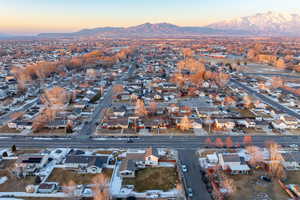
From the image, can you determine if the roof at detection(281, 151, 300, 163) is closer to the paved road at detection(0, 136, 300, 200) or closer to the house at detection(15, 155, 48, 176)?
the paved road at detection(0, 136, 300, 200)

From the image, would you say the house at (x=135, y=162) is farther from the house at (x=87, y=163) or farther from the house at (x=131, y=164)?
the house at (x=87, y=163)

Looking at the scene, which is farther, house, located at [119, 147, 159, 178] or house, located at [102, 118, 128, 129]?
house, located at [102, 118, 128, 129]

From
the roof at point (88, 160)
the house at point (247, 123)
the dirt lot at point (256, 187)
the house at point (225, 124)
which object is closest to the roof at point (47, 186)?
the roof at point (88, 160)

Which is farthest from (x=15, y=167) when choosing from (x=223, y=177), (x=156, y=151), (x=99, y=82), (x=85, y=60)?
(x=85, y=60)

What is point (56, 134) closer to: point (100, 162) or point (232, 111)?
A: point (100, 162)

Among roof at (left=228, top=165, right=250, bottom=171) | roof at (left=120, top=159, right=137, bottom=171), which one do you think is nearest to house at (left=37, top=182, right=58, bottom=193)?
roof at (left=120, top=159, right=137, bottom=171)
